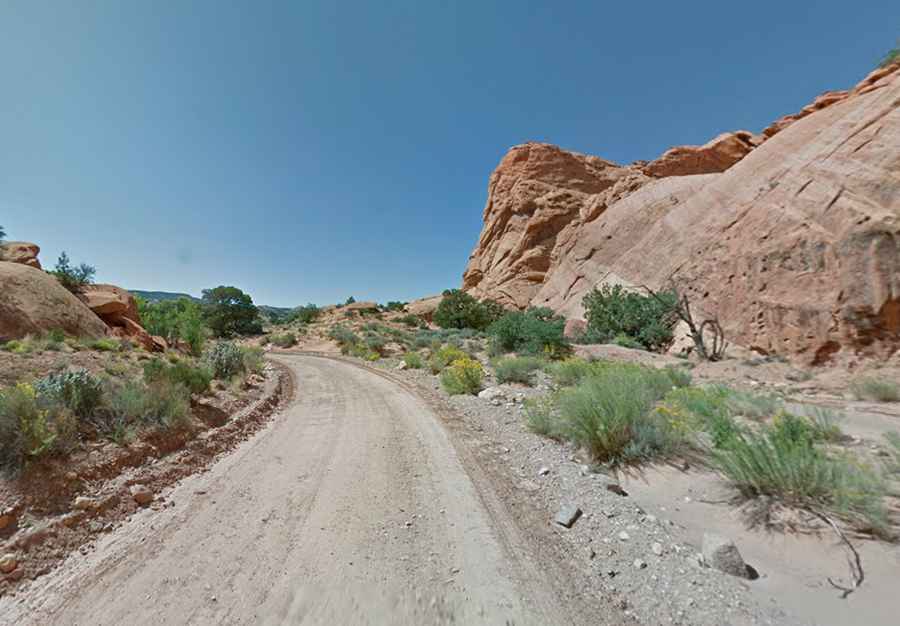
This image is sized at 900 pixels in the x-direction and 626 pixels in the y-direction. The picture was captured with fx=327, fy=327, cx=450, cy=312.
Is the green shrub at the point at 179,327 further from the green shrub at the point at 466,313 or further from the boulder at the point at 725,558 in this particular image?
the green shrub at the point at 466,313

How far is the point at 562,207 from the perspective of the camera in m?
35.2

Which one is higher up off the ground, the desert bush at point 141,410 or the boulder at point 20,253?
the boulder at point 20,253

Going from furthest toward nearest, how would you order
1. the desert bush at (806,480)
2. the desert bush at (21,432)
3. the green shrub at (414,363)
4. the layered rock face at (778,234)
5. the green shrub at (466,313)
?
the green shrub at (466,313) < the green shrub at (414,363) < the layered rock face at (778,234) < the desert bush at (21,432) < the desert bush at (806,480)

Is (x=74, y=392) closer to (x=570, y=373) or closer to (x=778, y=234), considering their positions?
(x=570, y=373)

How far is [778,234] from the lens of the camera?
13703mm

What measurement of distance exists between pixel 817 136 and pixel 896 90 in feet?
8.34

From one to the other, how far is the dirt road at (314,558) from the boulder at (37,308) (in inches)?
490

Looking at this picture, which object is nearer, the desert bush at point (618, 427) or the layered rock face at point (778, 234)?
the desert bush at point (618, 427)

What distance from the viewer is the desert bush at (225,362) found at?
8.55 m

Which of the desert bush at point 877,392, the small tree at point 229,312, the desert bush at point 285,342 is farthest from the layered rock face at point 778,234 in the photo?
the small tree at point 229,312

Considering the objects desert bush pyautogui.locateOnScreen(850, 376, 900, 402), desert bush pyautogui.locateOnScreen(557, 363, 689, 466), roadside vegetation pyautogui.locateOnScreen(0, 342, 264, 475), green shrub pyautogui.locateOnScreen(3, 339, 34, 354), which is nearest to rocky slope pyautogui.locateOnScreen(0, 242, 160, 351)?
green shrub pyautogui.locateOnScreen(3, 339, 34, 354)

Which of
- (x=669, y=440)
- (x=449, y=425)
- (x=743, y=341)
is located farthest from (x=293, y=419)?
(x=743, y=341)

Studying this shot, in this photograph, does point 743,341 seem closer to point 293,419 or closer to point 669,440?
point 669,440

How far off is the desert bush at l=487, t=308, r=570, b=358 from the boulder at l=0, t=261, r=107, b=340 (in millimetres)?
16115
